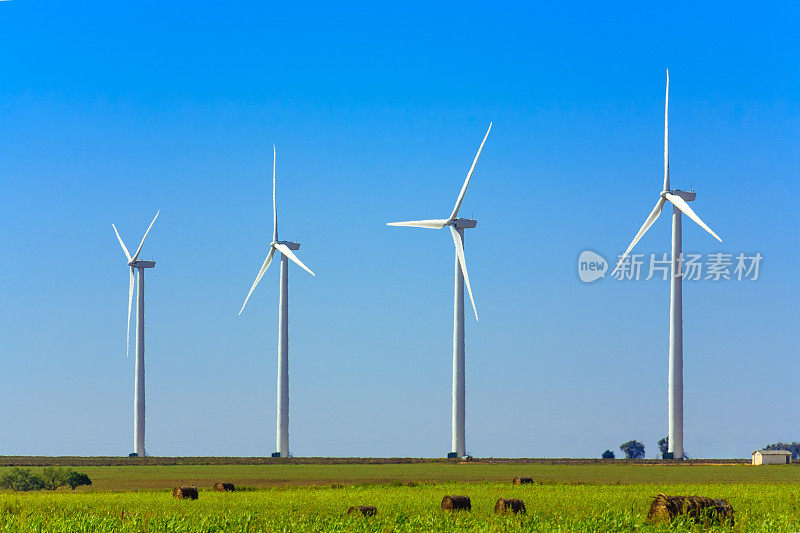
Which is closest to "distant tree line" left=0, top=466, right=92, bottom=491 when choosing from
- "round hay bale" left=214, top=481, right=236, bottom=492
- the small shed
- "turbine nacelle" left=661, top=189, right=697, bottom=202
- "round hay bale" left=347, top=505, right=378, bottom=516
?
"round hay bale" left=214, top=481, right=236, bottom=492

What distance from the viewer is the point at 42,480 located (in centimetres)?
7862

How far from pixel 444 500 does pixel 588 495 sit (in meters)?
10.4

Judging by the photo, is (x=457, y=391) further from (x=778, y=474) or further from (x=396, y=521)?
(x=396, y=521)

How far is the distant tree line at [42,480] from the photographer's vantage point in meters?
76.9

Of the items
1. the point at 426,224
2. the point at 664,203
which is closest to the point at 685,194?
the point at 664,203

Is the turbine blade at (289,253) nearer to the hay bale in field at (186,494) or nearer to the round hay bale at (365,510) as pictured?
the hay bale in field at (186,494)

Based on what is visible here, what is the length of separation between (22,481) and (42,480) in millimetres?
1528

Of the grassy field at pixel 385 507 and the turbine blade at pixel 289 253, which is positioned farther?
the turbine blade at pixel 289 253

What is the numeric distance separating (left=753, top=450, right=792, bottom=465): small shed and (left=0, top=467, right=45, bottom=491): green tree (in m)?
64.4

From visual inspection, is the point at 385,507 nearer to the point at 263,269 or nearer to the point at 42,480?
the point at 42,480

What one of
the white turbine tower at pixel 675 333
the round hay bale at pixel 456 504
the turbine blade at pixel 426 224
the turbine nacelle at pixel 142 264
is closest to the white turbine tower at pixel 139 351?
the turbine nacelle at pixel 142 264

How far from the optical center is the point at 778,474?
8156 cm

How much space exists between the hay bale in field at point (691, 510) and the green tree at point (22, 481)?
5335cm

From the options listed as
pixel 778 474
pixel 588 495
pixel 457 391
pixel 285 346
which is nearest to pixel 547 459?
pixel 457 391
